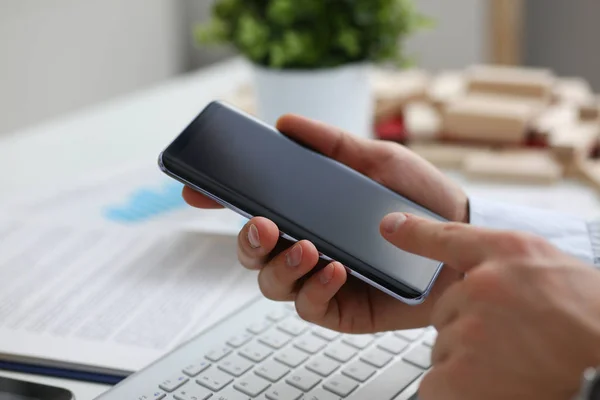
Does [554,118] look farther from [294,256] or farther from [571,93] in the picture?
[294,256]

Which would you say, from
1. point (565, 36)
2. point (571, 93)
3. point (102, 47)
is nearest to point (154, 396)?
point (571, 93)

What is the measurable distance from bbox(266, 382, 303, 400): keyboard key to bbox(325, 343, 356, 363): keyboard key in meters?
0.05

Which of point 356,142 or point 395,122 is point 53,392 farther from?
point 395,122

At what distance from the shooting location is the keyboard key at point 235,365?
19.2 inches

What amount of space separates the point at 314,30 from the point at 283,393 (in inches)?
20.1

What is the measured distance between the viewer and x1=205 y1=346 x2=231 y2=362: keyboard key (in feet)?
1.65

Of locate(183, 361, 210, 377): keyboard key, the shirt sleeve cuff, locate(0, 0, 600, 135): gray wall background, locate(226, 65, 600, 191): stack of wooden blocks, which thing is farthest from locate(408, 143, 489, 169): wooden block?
locate(0, 0, 600, 135): gray wall background

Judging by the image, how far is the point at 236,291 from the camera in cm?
65

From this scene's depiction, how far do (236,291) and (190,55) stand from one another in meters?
1.66

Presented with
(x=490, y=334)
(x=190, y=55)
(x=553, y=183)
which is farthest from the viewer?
(x=190, y=55)

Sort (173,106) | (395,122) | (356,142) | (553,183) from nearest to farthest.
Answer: (356,142), (553,183), (395,122), (173,106)

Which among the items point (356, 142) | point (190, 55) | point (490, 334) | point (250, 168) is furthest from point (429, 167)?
point (190, 55)

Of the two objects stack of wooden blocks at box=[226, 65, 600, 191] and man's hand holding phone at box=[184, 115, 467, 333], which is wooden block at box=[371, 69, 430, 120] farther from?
man's hand holding phone at box=[184, 115, 467, 333]

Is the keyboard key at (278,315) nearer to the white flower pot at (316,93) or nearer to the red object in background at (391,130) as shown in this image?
the white flower pot at (316,93)
